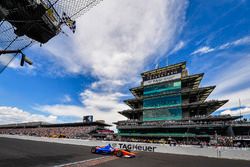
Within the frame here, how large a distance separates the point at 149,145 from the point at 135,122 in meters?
27.8

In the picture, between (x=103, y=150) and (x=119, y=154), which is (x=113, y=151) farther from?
(x=119, y=154)

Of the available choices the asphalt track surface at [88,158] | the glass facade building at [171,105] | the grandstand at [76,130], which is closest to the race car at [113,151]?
the asphalt track surface at [88,158]

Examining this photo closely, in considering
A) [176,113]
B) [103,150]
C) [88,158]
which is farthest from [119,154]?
[176,113]

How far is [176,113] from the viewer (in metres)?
44.3

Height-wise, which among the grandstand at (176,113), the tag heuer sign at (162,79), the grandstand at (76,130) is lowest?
the grandstand at (76,130)

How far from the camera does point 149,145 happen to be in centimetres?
2325

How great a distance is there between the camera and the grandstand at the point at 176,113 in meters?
38.2

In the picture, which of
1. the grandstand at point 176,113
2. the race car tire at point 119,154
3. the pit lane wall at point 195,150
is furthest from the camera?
the grandstand at point 176,113

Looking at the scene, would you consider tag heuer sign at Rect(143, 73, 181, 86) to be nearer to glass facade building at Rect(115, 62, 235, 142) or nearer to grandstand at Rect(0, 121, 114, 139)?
glass facade building at Rect(115, 62, 235, 142)

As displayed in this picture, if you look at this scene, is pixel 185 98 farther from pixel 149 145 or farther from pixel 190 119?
pixel 149 145

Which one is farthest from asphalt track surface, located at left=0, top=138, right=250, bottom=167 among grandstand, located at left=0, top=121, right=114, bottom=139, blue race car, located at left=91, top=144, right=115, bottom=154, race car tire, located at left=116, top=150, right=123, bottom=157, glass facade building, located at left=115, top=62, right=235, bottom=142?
grandstand, located at left=0, top=121, right=114, bottom=139

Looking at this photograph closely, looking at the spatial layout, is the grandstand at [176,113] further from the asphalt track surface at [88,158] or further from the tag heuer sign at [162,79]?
the asphalt track surface at [88,158]

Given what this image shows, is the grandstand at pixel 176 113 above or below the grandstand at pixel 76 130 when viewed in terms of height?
above

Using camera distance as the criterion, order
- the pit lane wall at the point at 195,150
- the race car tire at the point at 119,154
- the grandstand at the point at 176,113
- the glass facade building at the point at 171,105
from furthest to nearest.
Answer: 1. the glass facade building at the point at 171,105
2. the grandstand at the point at 176,113
3. the pit lane wall at the point at 195,150
4. the race car tire at the point at 119,154
